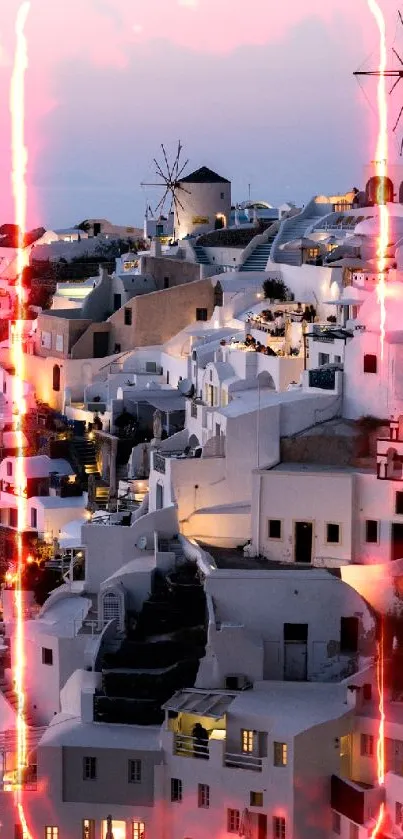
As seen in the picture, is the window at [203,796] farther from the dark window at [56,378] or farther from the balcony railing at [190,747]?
the dark window at [56,378]

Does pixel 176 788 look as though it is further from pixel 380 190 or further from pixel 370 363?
pixel 380 190

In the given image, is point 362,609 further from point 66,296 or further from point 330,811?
point 66,296

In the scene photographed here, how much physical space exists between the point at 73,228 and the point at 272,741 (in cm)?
4254

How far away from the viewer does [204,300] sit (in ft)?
144

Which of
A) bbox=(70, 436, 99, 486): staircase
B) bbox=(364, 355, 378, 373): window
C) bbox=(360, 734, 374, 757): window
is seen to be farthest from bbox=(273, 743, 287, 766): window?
bbox=(70, 436, 99, 486): staircase

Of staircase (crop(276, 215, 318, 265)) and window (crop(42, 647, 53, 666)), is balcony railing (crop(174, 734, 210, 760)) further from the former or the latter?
staircase (crop(276, 215, 318, 265))

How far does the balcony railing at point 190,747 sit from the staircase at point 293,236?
18087mm

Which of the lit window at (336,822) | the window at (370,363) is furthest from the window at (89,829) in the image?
the window at (370,363)

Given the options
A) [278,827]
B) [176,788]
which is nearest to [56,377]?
[176,788]

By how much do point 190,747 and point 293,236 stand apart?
21.7 metres

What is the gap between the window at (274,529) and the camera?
99.5ft

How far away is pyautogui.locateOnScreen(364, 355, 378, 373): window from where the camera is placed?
31047 millimetres

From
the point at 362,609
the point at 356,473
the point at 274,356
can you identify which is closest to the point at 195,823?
the point at 362,609

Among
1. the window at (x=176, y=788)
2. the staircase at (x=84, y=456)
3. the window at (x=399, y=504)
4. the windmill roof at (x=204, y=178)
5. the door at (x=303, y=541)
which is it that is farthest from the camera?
the windmill roof at (x=204, y=178)
